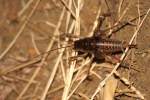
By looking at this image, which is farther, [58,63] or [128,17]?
[58,63]

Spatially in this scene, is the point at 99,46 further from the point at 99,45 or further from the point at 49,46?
the point at 49,46

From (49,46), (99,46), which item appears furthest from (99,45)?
(49,46)

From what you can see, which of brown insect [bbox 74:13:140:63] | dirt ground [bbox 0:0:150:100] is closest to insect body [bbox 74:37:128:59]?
brown insect [bbox 74:13:140:63]

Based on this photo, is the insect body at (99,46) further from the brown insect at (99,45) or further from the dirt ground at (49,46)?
the dirt ground at (49,46)

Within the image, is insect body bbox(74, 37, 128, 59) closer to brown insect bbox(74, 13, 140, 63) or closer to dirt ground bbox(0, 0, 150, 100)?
brown insect bbox(74, 13, 140, 63)

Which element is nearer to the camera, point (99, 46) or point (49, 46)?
point (99, 46)

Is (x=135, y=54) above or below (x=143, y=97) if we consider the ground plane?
above

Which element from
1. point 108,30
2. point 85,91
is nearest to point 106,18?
point 108,30

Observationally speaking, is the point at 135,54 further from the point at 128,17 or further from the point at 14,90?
the point at 14,90
